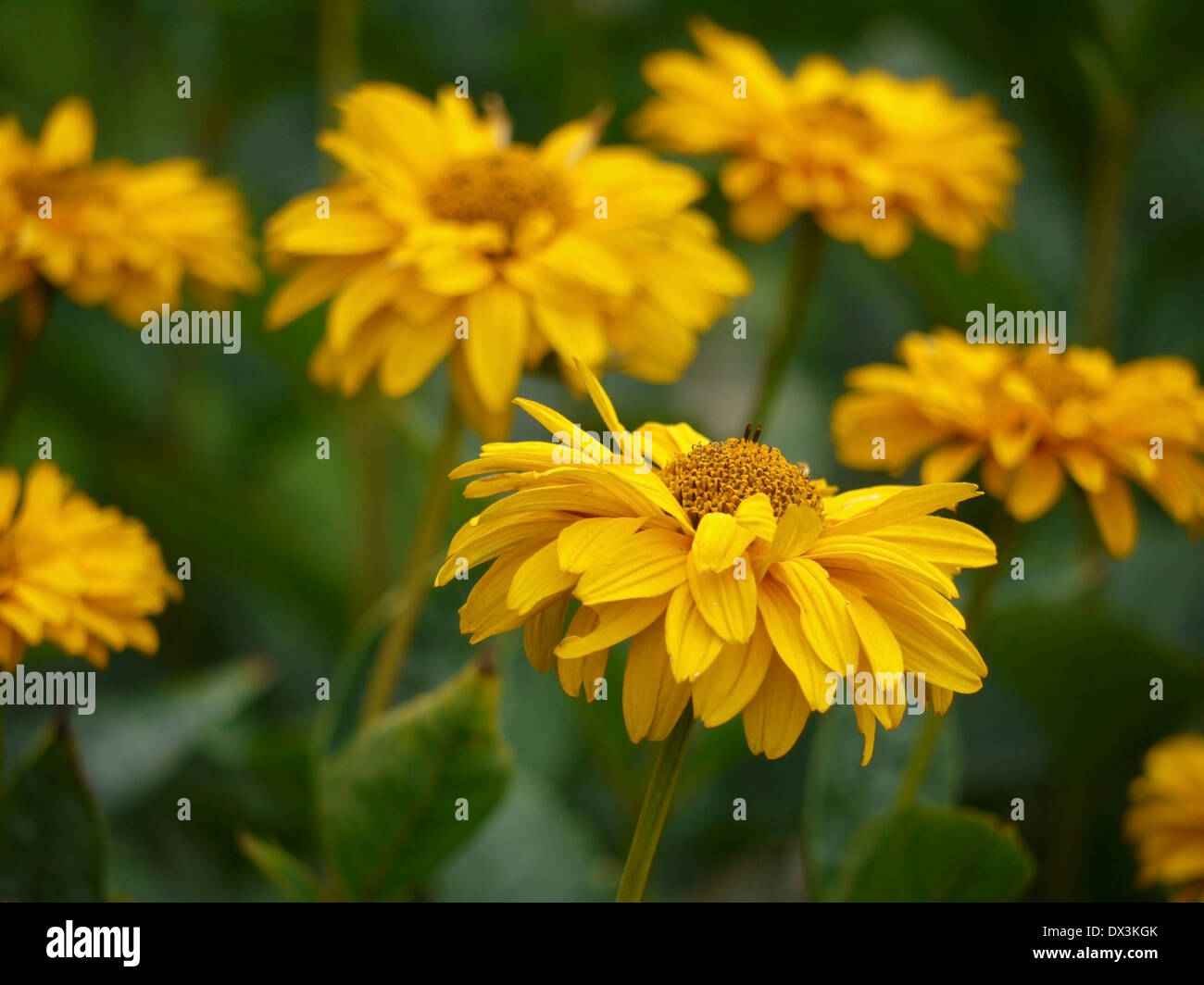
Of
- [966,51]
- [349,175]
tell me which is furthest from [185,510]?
[966,51]

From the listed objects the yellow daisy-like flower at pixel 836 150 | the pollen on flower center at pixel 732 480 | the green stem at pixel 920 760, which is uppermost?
the yellow daisy-like flower at pixel 836 150

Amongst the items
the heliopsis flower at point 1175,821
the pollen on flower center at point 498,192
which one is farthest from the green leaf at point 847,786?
the pollen on flower center at point 498,192

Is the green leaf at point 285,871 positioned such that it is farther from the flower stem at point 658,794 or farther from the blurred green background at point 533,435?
the flower stem at point 658,794

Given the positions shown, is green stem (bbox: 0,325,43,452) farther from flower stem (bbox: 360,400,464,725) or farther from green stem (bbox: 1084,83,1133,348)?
green stem (bbox: 1084,83,1133,348)

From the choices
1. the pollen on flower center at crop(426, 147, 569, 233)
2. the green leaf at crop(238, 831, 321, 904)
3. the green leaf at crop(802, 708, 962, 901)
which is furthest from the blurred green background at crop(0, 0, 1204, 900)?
the pollen on flower center at crop(426, 147, 569, 233)

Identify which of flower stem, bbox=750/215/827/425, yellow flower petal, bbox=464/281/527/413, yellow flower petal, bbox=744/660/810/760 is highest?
flower stem, bbox=750/215/827/425

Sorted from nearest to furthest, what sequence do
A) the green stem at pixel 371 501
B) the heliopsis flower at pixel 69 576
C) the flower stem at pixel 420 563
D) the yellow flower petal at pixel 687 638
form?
the yellow flower petal at pixel 687 638 < the heliopsis flower at pixel 69 576 < the flower stem at pixel 420 563 < the green stem at pixel 371 501

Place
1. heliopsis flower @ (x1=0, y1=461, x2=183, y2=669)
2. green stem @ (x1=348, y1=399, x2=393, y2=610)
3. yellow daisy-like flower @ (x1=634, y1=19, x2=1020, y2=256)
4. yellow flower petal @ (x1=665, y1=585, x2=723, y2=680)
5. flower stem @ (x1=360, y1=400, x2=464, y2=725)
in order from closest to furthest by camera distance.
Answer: yellow flower petal @ (x1=665, y1=585, x2=723, y2=680)
heliopsis flower @ (x1=0, y1=461, x2=183, y2=669)
flower stem @ (x1=360, y1=400, x2=464, y2=725)
yellow daisy-like flower @ (x1=634, y1=19, x2=1020, y2=256)
green stem @ (x1=348, y1=399, x2=393, y2=610)
